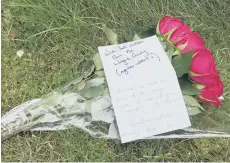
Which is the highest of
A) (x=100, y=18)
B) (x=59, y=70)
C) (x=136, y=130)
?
(x=100, y=18)

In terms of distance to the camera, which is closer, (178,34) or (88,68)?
(178,34)

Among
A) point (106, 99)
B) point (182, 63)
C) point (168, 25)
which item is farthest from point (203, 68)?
point (106, 99)

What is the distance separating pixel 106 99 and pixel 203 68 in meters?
0.31

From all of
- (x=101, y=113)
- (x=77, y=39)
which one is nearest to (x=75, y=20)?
(x=77, y=39)

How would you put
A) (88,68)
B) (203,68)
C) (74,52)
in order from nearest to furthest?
(203,68) < (88,68) < (74,52)

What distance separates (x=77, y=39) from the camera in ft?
5.98

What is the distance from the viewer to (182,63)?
149 centimetres

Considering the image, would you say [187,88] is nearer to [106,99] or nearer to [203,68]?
[203,68]

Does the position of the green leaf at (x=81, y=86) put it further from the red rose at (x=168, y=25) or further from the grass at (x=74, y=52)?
the red rose at (x=168, y=25)

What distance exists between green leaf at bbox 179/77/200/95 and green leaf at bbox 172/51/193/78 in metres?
0.02

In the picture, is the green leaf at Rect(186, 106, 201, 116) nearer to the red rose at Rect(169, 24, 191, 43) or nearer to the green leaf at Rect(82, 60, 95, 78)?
the red rose at Rect(169, 24, 191, 43)

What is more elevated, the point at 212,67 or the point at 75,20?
the point at 75,20

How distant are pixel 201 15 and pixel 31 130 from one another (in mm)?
873

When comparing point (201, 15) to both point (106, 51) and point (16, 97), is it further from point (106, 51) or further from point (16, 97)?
point (16, 97)
